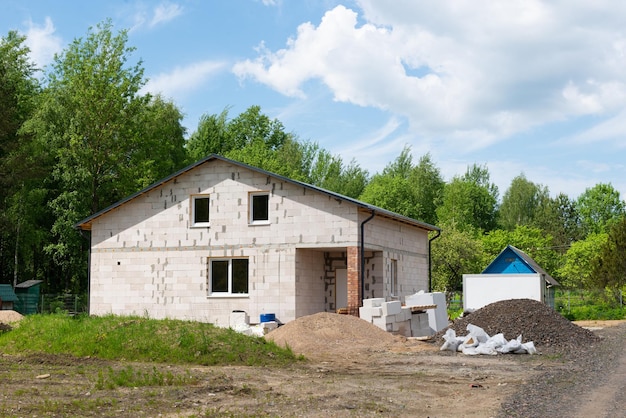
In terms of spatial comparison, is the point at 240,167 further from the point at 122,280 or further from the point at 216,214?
the point at 122,280

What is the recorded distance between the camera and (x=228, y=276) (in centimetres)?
2645

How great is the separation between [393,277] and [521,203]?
6054cm

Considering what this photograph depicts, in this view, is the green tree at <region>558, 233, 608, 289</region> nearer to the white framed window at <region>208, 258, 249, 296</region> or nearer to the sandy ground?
the white framed window at <region>208, 258, 249, 296</region>

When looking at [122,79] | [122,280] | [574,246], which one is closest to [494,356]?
[122,280]

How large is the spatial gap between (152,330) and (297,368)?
13.5ft

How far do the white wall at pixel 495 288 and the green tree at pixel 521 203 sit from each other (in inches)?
1884

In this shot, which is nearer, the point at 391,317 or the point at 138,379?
the point at 138,379

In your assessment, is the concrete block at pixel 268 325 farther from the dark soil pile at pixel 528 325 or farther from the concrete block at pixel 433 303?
the dark soil pile at pixel 528 325

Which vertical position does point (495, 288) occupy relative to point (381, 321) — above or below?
above

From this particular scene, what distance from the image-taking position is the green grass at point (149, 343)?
55.2 ft

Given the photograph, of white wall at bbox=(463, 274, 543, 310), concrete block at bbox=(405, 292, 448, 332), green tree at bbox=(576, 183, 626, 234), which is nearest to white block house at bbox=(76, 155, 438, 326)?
concrete block at bbox=(405, 292, 448, 332)

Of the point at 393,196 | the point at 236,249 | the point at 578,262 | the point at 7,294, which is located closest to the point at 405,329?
the point at 236,249

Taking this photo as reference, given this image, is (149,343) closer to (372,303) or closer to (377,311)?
(377,311)

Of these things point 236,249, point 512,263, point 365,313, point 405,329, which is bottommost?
point 405,329
